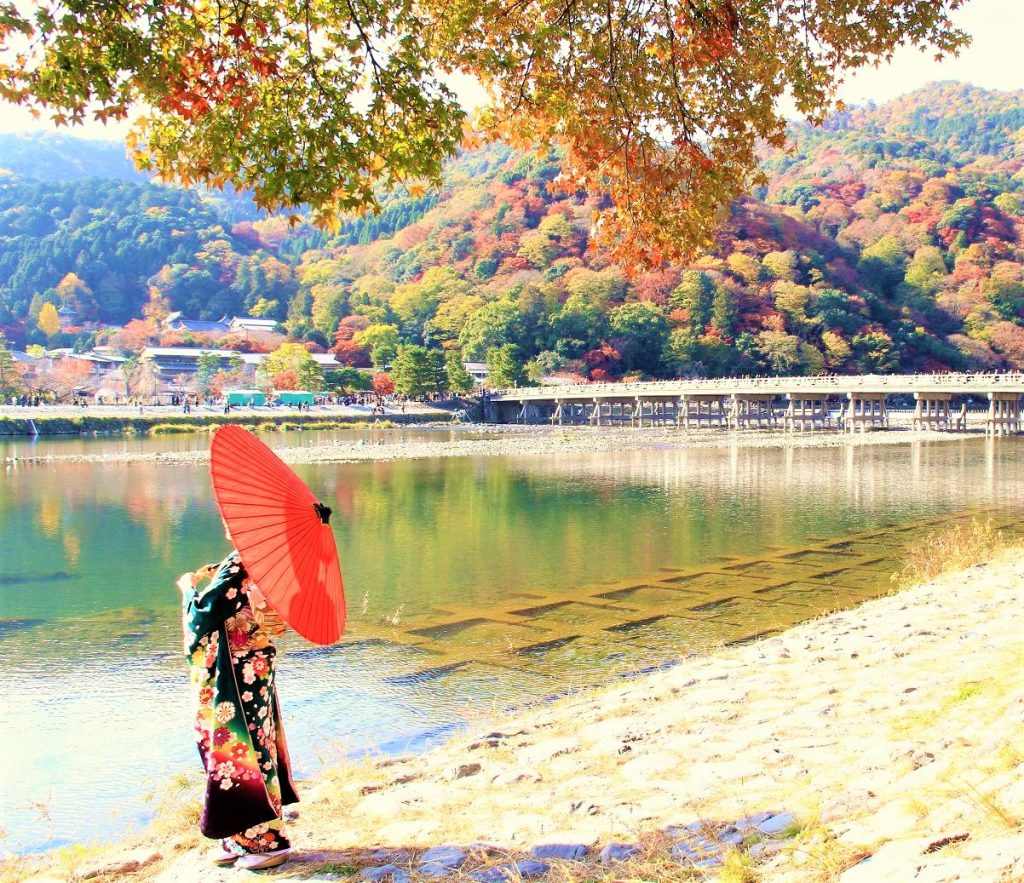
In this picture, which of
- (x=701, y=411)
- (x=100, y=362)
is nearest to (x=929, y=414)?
(x=701, y=411)

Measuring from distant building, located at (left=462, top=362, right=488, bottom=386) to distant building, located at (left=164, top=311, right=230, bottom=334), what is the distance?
803 inches

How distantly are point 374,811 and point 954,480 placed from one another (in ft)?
A: 64.2

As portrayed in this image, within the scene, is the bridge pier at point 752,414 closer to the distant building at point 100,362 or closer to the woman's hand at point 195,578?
the distant building at point 100,362

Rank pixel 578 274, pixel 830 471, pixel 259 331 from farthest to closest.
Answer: pixel 259 331 → pixel 578 274 → pixel 830 471

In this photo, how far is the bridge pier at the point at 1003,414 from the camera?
37.1 meters

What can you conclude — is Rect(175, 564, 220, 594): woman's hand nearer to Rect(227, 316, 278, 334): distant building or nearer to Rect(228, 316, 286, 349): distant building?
Rect(228, 316, 286, 349): distant building

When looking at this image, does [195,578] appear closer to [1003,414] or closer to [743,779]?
[743,779]

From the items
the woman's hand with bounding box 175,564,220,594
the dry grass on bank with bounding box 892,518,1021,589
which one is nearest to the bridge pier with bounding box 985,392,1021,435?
the dry grass on bank with bounding box 892,518,1021,589

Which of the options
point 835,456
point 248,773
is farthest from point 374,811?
point 835,456

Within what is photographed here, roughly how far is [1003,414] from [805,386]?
8221mm

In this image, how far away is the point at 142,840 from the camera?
3738 millimetres

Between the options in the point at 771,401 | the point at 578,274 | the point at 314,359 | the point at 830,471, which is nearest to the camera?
the point at 830,471

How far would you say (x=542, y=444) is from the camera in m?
34.4

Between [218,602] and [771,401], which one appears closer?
[218,602]
